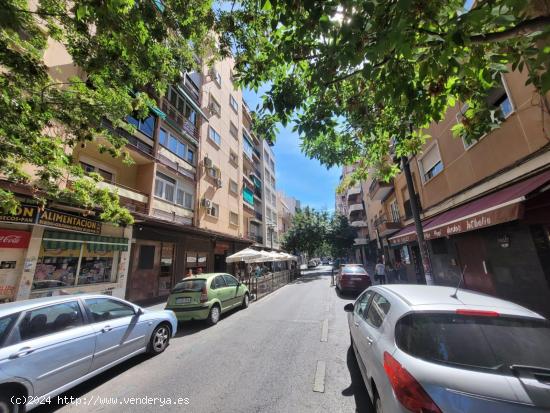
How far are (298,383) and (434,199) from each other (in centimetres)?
1102

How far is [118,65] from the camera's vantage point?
4.66 metres

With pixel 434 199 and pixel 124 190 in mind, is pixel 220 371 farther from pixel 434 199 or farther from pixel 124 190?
pixel 434 199

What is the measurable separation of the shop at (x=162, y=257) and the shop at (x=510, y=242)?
1217 cm

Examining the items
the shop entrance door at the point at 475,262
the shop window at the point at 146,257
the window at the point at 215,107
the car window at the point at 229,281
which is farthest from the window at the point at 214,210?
the shop entrance door at the point at 475,262

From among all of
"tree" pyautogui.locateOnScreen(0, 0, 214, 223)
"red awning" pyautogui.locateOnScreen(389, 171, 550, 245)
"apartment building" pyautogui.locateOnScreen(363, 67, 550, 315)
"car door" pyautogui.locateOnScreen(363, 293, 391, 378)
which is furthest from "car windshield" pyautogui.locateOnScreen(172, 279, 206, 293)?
"red awning" pyautogui.locateOnScreen(389, 171, 550, 245)

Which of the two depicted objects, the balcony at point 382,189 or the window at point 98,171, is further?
the balcony at point 382,189

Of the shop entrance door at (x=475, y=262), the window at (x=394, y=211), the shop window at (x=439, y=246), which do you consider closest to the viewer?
the shop entrance door at (x=475, y=262)

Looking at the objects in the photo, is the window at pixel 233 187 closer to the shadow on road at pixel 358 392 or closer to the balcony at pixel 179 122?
the balcony at pixel 179 122

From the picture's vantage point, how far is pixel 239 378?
4207 mm

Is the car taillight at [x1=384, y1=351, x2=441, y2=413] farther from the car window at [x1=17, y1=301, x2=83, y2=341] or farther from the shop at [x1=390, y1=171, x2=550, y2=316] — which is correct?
the shop at [x1=390, y1=171, x2=550, y2=316]

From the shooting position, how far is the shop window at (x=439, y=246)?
1107 centimetres

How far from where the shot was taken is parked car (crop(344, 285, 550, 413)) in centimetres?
172

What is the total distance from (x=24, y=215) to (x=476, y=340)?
35.5 ft

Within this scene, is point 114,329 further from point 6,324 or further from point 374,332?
point 374,332
